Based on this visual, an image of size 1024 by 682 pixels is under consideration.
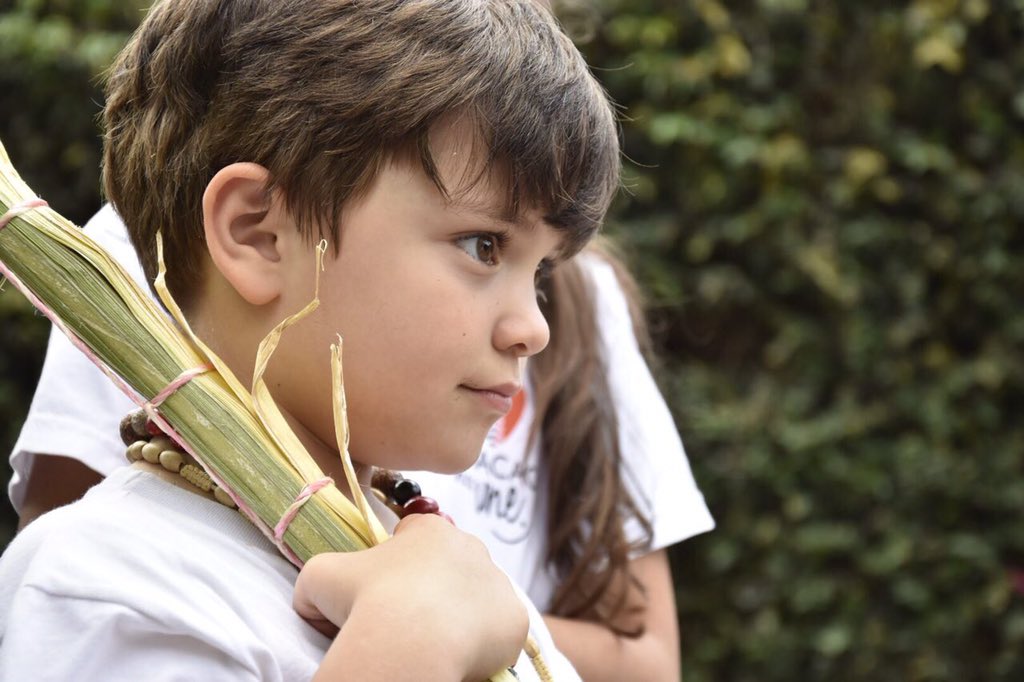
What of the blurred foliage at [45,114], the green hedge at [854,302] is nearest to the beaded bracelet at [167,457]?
the green hedge at [854,302]

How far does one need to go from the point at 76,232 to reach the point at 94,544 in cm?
28

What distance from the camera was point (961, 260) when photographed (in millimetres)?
3342

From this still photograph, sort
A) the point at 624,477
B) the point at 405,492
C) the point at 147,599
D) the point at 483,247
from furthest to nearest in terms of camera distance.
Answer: the point at 624,477, the point at 405,492, the point at 483,247, the point at 147,599

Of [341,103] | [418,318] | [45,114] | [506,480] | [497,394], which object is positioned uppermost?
[341,103]

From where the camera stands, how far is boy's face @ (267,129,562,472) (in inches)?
44.6

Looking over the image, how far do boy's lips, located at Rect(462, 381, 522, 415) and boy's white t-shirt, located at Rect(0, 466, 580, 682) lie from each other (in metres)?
0.24

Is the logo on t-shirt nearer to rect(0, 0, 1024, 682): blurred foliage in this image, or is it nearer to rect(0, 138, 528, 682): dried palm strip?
rect(0, 138, 528, 682): dried palm strip

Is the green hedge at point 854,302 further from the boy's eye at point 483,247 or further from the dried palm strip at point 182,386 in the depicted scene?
the dried palm strip at point 182,386

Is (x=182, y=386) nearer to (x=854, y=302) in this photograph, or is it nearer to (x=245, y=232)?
(x=245, y=232)

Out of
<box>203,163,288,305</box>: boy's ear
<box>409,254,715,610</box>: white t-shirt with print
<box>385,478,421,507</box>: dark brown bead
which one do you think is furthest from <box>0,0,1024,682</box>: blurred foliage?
<box>203,163,288,305</box>: boy's ear

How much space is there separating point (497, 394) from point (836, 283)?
90.0 inches

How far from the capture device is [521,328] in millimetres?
1179

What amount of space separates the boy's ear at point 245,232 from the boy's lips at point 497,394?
21 centimetres

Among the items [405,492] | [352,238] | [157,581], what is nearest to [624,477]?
[405,492]
